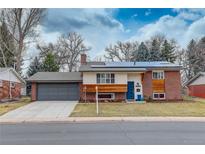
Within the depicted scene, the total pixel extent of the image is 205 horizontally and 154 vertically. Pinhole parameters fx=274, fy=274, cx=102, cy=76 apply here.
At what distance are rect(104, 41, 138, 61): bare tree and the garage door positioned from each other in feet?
76.1

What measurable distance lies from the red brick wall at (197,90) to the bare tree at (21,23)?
78.1 feet

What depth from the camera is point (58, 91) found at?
28953 millimetres

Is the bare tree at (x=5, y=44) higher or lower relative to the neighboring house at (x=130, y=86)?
higher

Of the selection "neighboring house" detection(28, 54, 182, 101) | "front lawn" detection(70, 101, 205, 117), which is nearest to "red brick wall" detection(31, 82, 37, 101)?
"neighboring house" detection(28, 54, 182, 101)

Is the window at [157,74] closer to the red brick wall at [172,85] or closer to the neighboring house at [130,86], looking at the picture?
the neighboring house at [130,86]

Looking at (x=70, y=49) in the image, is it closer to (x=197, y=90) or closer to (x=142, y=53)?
(x=142, y=53)

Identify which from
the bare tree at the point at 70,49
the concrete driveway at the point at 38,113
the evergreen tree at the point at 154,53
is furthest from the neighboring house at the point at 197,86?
the concrete driveway at the point at 38,113

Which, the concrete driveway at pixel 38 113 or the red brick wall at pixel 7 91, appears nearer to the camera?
the concrete driveway at pixel 38 113

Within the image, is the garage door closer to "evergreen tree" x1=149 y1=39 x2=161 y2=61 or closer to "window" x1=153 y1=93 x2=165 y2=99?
"window" x1=153 y1=93 x2=165 y2=99

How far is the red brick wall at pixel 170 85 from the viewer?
2886 cm

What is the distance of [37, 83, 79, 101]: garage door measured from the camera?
28.8m

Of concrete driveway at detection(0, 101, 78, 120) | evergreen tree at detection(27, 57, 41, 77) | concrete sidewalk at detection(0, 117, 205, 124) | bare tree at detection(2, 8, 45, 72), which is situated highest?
bare tree at detection(2, 8, 45, 72)

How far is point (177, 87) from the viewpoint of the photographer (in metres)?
28.9
